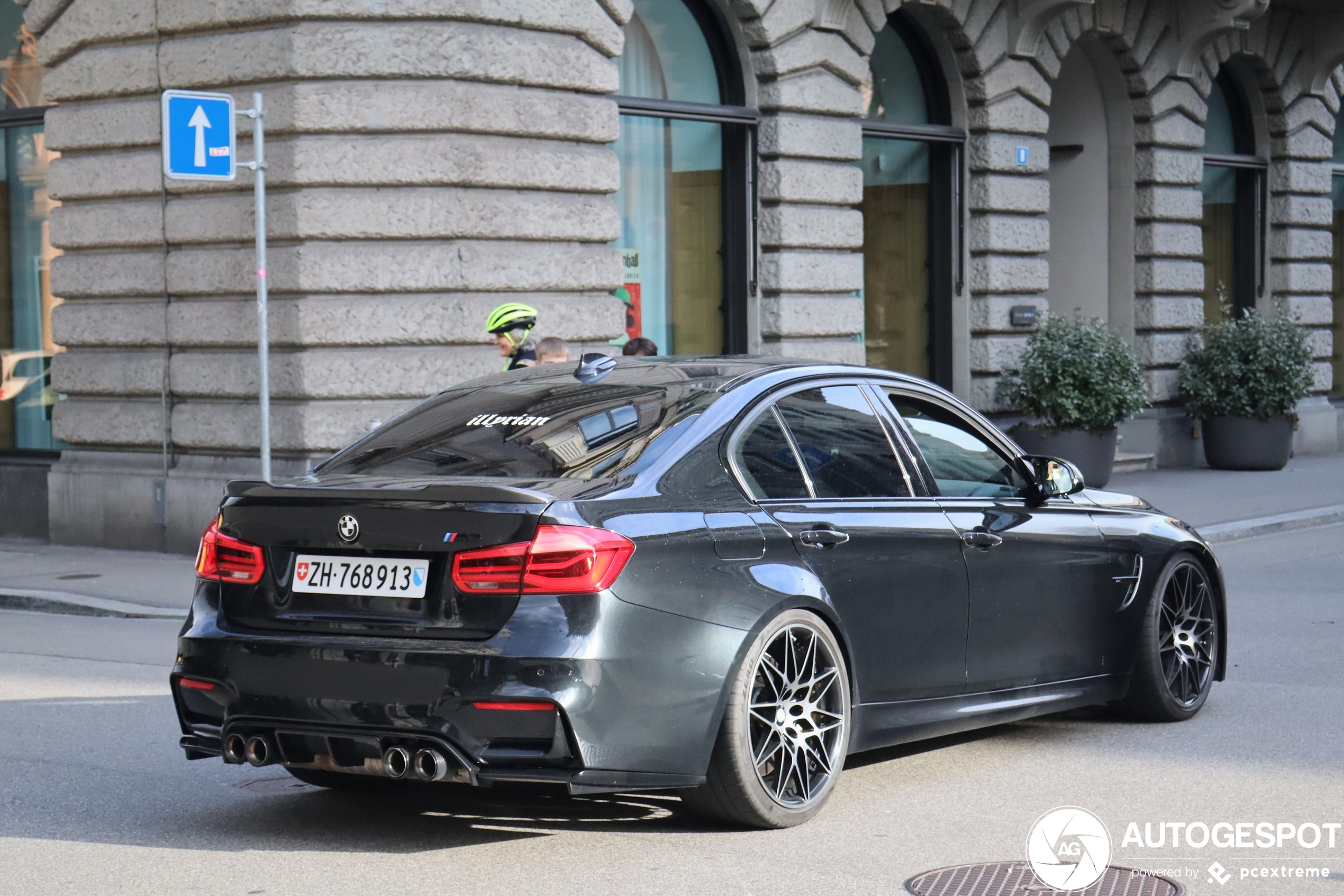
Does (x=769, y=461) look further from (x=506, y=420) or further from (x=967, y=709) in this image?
(x=967, y=709)

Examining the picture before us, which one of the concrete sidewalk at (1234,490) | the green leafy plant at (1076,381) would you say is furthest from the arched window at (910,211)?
the concrete sidewalk at (1234,490)

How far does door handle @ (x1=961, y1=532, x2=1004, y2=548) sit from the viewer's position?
6344 millimetres

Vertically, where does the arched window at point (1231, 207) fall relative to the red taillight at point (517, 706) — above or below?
above

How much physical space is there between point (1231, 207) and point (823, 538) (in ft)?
63.5

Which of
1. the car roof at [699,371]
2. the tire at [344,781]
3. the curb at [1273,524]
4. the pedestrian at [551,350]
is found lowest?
the curb at [1273,524]

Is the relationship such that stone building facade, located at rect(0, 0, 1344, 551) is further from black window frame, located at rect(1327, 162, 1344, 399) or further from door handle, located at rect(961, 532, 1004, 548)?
black window frame, located at rect(1327, 162, 1344, 399)

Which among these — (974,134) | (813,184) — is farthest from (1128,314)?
(813,184)

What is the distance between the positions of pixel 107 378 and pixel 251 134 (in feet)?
8.45

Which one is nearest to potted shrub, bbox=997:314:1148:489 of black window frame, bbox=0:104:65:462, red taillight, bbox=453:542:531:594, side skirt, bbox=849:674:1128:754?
black window frame, bbox=0:104:65:462

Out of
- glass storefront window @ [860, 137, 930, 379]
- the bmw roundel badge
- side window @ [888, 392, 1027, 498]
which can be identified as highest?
glass storefront window @ [860, 137, 930, 379]

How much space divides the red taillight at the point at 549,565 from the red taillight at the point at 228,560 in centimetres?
76

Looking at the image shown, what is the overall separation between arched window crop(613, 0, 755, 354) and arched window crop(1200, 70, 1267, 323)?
857 cm

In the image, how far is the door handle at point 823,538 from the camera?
5707 mm

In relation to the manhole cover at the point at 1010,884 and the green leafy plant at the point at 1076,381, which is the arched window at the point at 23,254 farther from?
the manhole cover at the point at 1010,884
